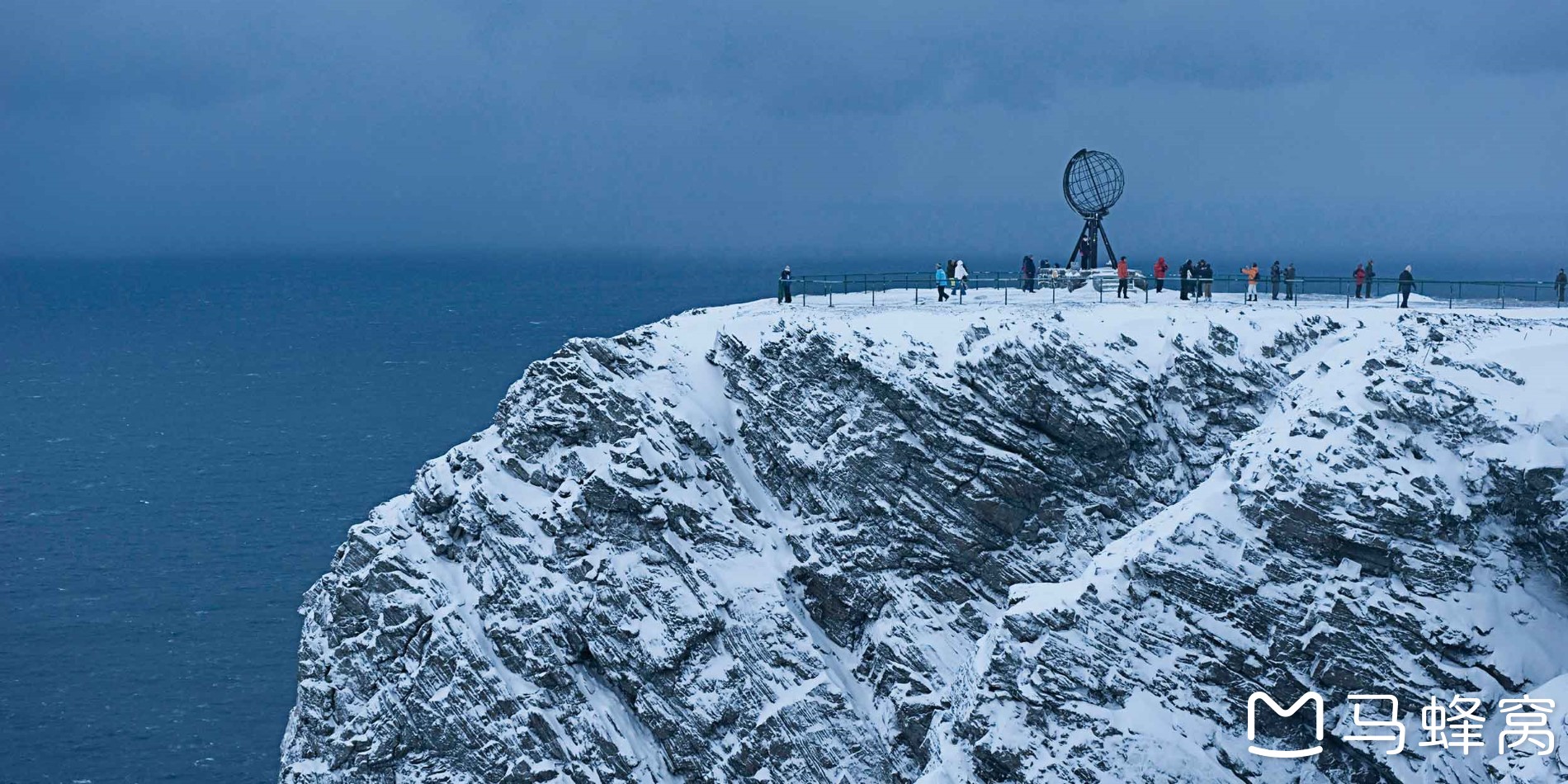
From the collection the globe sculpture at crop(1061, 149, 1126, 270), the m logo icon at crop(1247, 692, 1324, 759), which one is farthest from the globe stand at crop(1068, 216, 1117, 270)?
the m logo icon at crop(1247, 692, 1324, 759)

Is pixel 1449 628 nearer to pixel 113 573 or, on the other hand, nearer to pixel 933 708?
pixel 933 708

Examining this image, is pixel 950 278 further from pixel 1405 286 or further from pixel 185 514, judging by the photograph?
pixel 185 514

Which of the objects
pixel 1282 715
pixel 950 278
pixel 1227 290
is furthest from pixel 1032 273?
pixel 1282 715

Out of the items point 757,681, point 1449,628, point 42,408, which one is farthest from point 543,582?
point 42,408

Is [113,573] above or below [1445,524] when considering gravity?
below

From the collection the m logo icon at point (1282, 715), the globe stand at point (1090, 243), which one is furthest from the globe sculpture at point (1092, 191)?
the m logo icon at point (1282, 715)

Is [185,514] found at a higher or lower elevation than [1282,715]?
lower
